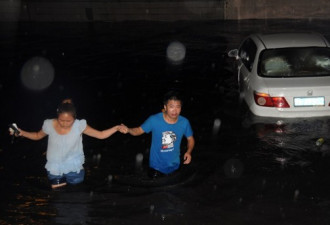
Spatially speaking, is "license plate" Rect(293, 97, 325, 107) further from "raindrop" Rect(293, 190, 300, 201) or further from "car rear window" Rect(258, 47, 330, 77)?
"raindrop" Rect(293, 190, 300, 201)

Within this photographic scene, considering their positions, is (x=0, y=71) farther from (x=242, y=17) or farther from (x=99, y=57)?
(x=242, y=17)

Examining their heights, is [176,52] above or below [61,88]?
above

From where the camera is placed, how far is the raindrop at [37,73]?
12968 millimetres

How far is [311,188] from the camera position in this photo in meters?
6.62

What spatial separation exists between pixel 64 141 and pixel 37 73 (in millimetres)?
9089

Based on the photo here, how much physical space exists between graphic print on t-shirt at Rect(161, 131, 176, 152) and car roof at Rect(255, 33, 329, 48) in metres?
4.10

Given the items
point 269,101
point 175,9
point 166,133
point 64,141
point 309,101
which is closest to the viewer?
point 64,141

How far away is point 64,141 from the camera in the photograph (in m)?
5.85

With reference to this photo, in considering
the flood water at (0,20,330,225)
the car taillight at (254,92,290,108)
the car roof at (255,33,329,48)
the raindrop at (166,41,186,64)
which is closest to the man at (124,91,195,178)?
the flood water at (0,20,330,225)

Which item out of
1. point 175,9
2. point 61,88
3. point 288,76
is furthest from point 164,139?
point 175,9

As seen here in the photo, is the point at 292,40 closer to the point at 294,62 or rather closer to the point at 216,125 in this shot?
the point at 294,62

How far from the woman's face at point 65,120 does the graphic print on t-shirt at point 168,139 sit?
3.71ft

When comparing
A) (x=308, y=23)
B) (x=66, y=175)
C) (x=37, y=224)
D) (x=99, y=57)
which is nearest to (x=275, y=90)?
(x=66, y=175)

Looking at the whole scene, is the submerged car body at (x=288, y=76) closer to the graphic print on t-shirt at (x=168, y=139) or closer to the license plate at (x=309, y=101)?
the license plate at (x=309, y=101)
